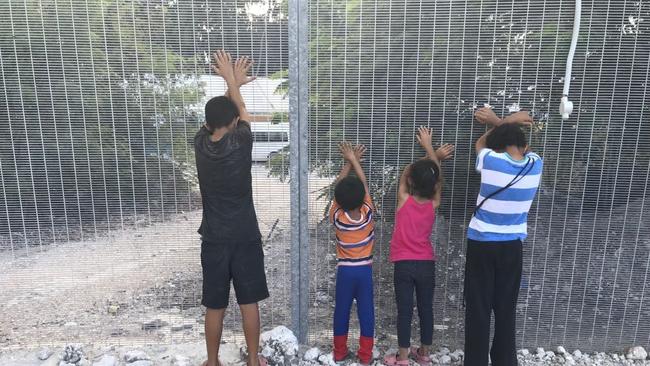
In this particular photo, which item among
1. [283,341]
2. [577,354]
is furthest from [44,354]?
[577,354]

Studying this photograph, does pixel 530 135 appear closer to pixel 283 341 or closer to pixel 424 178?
pixel 424 178

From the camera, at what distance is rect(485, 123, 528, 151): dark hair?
2.93 meters

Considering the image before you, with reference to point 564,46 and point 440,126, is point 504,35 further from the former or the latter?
point 440,126

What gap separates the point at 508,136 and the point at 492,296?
100cm

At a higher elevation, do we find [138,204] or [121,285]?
[138,204]

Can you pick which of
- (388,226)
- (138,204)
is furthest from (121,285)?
(388,226)

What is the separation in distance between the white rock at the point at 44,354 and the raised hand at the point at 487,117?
10.9ft

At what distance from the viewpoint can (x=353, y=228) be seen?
3.18 meters

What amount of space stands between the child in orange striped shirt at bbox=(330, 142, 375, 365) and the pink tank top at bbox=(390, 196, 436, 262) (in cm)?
19

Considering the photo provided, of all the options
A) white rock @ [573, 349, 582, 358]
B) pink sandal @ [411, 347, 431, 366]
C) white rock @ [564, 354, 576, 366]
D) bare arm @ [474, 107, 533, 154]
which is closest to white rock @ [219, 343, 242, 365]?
pink sandal @ [411, 347, 431, 366]

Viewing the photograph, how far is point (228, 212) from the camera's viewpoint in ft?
9.71

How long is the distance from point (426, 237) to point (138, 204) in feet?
6.46

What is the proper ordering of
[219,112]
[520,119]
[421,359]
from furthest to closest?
[421,359]
[520,119]
[219,112]

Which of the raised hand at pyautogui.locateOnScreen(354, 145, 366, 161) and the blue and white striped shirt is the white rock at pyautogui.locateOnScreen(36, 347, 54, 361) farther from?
the blue and white striped shirt
